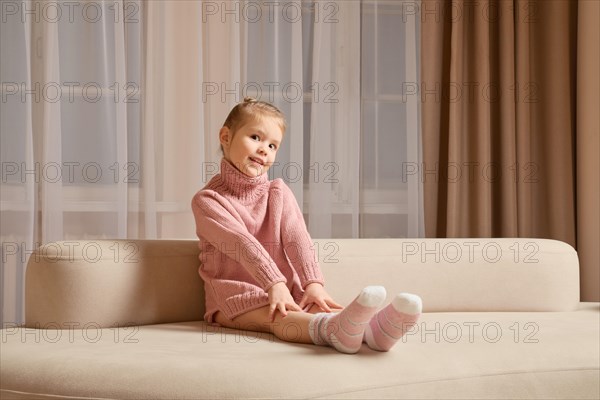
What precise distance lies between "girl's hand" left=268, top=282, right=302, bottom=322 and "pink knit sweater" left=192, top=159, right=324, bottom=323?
2 cm

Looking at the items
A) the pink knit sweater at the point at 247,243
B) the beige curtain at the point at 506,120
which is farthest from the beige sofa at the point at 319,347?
the beige curtain at the point at 506,120

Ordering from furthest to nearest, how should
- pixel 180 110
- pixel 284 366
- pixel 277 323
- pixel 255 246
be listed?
1. pixel 180 110
2. pixel 255 246
3. pixel 277 323
4. pixel 284 366

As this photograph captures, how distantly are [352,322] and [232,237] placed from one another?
57 cm

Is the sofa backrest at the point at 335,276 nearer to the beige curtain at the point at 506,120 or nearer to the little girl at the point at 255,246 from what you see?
the little girl at the point at 255,246

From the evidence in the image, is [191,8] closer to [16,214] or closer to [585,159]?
[16,214]

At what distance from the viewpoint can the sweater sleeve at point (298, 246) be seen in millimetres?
2385

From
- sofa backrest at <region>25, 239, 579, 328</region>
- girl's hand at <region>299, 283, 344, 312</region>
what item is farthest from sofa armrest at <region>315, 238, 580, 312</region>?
girl's hand at <region>299, 283, 344, 312</region>

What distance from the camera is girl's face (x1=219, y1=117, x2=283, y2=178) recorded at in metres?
2.46

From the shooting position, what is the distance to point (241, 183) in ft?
8.14

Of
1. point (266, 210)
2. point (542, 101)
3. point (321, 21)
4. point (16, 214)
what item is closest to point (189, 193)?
point (16, 214)

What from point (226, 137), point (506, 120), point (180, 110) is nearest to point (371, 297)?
point (226, 137)

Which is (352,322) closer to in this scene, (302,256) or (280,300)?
(280,300)

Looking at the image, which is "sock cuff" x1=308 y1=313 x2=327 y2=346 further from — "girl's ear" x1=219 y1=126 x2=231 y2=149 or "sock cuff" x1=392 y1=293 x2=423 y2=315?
"girl's ear" x1=219 y1=126 x2=231 y2=149

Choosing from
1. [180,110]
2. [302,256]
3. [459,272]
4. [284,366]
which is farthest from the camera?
[180,110]
